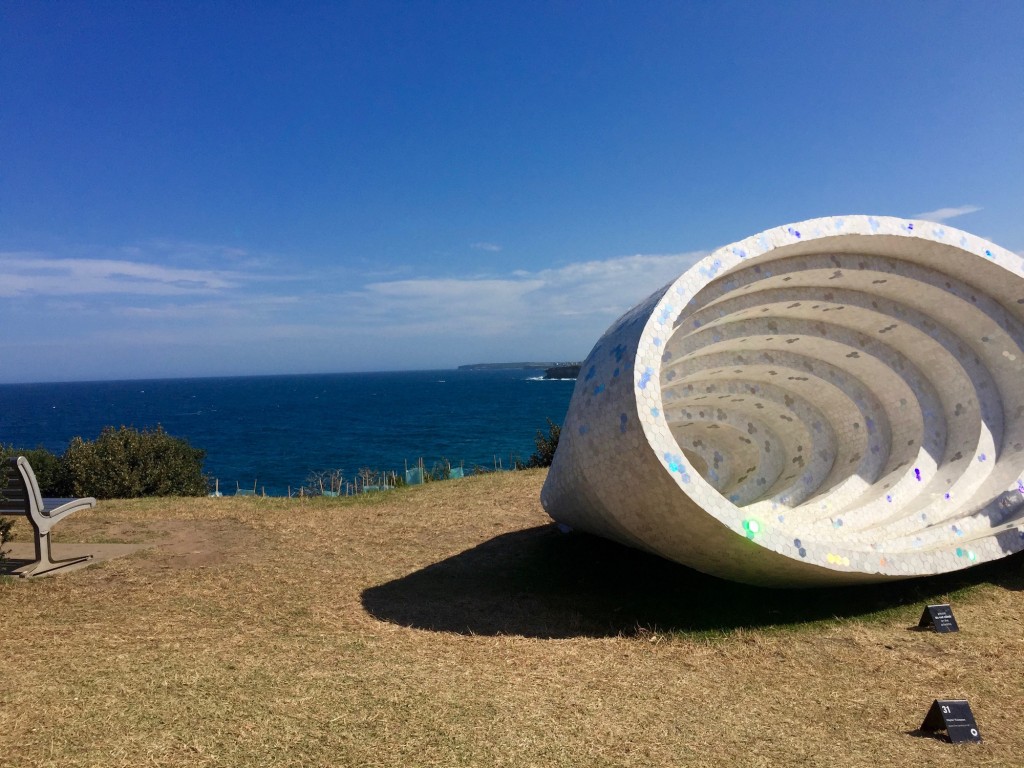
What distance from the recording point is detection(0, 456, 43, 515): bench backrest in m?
9.64

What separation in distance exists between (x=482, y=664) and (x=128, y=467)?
17199 mm

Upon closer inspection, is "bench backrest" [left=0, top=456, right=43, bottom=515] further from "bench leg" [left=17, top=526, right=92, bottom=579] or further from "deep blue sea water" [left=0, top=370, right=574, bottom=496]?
"deep blue sea water" [left=0, top=370, right=574, bottom=496]

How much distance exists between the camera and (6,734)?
4.98m

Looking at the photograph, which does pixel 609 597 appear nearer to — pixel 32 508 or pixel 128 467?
pixel 32 508

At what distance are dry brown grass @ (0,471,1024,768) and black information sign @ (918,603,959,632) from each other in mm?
122

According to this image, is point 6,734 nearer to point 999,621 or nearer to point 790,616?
point 790,616

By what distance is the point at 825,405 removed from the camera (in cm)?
1238

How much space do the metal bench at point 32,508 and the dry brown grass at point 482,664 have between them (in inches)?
31.1

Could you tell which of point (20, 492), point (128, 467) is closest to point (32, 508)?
point (20, 492)

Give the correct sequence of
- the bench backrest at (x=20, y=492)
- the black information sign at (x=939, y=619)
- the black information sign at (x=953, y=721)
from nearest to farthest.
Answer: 1. the black information sign at (x=953, y=721)
2. the black information sign at (x=939, y=619)
3. the bench backrest at (x=20, y=492)

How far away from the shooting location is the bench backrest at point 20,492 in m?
9.64

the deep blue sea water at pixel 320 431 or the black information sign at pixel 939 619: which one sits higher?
the black information sign at pixel 939 619

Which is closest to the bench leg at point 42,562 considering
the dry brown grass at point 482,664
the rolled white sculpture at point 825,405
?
the dry brown grass at point 482,664

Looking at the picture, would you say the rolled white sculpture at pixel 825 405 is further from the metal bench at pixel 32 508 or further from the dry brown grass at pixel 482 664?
the metal bench at pixel 32 508
